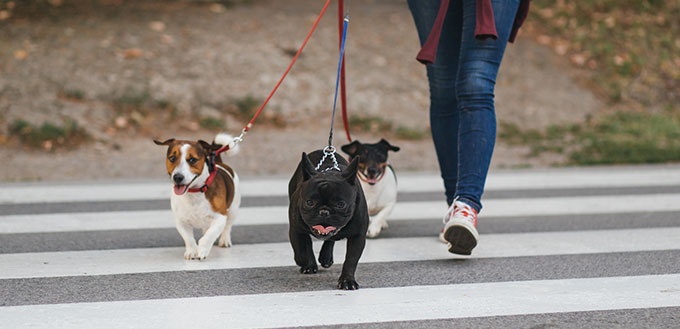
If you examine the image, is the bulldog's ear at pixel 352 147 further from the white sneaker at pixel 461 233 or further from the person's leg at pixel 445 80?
the white sneaker at pixel 461 233

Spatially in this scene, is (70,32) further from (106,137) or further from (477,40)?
(477,40)

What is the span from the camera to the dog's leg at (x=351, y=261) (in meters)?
3.22

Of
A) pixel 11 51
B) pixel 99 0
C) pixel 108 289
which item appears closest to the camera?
pixel 108 289

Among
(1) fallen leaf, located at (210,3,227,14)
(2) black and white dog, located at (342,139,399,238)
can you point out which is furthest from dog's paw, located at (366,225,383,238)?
(1) fallen leaf, located at (210,3,227,14)

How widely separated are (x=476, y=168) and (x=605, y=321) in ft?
4.18

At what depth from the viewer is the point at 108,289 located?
3.23 meters

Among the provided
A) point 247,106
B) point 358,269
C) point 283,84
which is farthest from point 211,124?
point 358,269

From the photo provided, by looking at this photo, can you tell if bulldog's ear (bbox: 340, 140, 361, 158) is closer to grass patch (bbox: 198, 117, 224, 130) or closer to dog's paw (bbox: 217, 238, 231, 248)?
dog's paw (bbox: 217, 238, 231, 248)

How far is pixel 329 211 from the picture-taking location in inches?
117

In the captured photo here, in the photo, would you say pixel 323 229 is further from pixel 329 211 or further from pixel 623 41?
pixel 623 41

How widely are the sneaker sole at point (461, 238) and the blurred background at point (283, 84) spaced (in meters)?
3.82

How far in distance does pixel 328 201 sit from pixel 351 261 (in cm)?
38

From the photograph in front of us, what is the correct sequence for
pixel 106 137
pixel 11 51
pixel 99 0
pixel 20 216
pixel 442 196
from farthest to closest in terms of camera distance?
1. pixel 99 0
2. pixel 11 51
3. pixel 106 137
4. pixel 442 196
5. pixel 20 216

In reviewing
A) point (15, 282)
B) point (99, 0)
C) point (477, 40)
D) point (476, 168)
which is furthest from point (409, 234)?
point (99, 0)
